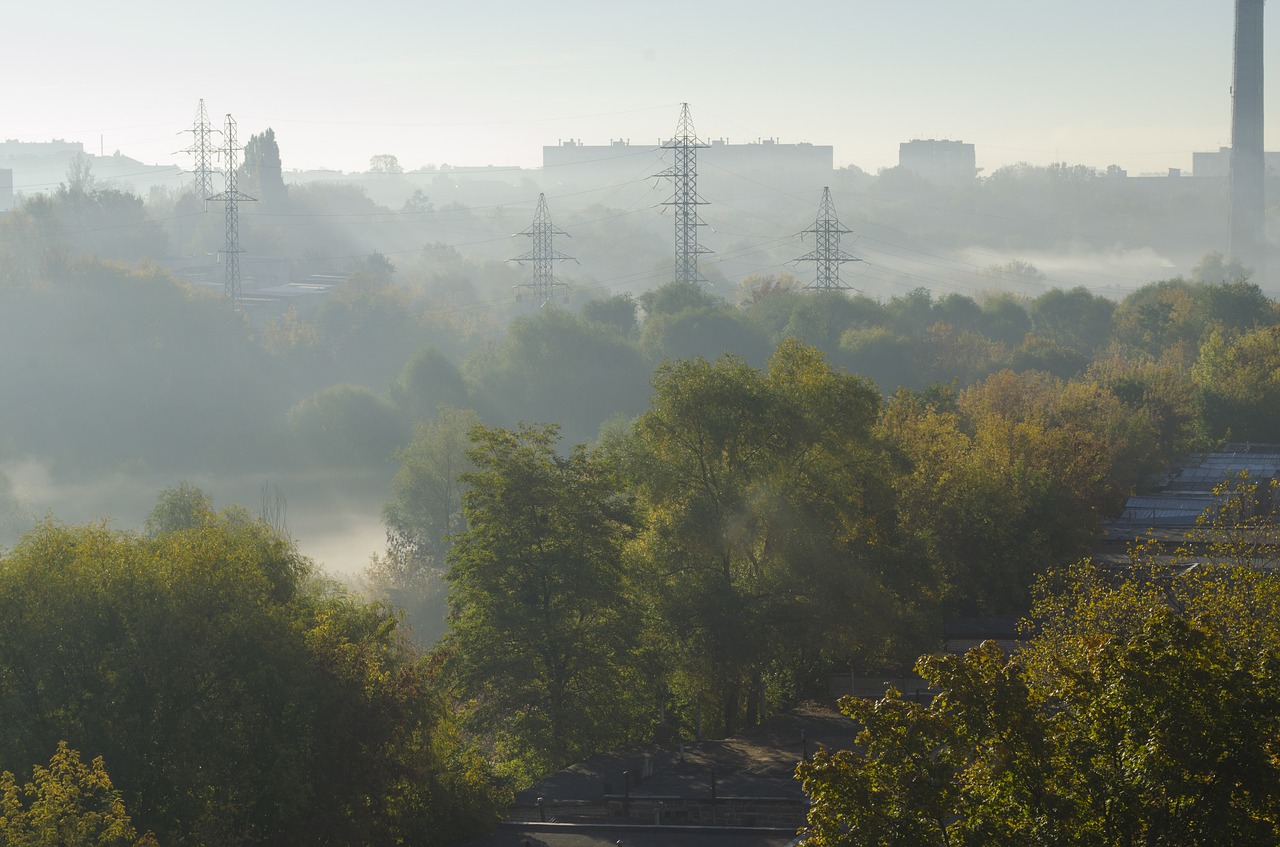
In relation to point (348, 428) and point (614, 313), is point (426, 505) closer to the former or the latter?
point (348, 428)

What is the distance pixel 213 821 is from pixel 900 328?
55.4m

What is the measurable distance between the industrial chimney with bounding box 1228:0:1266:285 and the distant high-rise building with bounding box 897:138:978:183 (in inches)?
3149

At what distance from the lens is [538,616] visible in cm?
1873

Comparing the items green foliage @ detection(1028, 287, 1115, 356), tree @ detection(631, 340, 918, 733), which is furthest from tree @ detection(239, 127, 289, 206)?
tree @ detection(631, 340, 918, 733)

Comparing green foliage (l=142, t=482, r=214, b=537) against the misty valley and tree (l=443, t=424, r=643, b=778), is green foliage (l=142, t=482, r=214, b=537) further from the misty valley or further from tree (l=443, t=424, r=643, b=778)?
tree (l=443, t=424, r=643, b=778)

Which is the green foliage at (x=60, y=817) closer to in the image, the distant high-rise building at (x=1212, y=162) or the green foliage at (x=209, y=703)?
the green foliage at (x=209, y=703)

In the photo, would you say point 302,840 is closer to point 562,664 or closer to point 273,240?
point 562,664

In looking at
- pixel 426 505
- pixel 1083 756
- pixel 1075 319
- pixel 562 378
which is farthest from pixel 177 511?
pixel 1075 319

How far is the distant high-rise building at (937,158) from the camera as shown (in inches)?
7446

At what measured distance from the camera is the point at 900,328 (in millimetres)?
63875

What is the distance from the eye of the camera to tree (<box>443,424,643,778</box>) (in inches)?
723

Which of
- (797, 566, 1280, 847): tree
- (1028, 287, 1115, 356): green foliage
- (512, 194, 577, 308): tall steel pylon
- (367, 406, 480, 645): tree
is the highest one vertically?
(512, 194, 577, 308): tall steel pylon

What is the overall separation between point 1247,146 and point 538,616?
93.0 metres

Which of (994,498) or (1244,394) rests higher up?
(1244,394)
